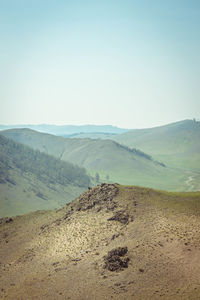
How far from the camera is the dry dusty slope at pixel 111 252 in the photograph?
114 feet

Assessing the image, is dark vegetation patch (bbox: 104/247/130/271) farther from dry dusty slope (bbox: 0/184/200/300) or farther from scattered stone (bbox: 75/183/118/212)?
scattered stone (bbox: 75/183/118/212)

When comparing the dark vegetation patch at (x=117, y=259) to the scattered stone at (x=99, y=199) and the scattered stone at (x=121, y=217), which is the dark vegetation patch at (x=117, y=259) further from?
the scattered stone at (x=99, y=199)

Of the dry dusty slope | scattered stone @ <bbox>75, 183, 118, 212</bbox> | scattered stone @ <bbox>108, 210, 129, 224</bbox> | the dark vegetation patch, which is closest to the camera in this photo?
the dry dusty slope

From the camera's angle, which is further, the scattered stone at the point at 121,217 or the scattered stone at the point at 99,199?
the scattered stone at the point at 99,199

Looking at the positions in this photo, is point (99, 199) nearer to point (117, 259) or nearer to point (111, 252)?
point (111, 252)

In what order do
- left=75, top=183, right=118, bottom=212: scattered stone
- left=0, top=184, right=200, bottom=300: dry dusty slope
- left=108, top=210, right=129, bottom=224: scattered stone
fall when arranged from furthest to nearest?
left=75, top=183, right=118, bottom=212: scattered stone
left=108, top=210, right=129, bottom=224: scattered stone
left=0, top=184, right=200, bottom=300: dry dusty slope

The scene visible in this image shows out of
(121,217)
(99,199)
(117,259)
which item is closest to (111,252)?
(117,259)

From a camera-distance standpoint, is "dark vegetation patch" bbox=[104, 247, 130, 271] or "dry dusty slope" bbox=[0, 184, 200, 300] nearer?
"dry dusty slope" bbox=[0, 184, 200, 300]

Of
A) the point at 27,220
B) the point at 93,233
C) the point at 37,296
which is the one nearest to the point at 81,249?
the point at 93,233

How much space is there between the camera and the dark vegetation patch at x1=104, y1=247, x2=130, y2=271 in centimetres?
3862

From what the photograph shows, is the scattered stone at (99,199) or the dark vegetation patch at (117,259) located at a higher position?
the scattered stone at (99,199)

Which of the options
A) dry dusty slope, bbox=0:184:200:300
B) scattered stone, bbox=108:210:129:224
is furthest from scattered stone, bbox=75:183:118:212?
scattered stone, bbox=108:210:129:224

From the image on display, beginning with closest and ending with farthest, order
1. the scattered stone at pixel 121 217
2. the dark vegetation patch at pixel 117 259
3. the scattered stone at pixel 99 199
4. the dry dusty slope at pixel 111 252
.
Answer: the dry dusty slope at pixel 111 252 < the dark vegetation patch at pixel 117 259 < the scattered stone at pixel 121 217 < the scattered stone at pixel 99 199

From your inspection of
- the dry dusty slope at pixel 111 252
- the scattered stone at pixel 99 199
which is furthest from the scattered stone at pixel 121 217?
the scattered stone at pixel 99 199
